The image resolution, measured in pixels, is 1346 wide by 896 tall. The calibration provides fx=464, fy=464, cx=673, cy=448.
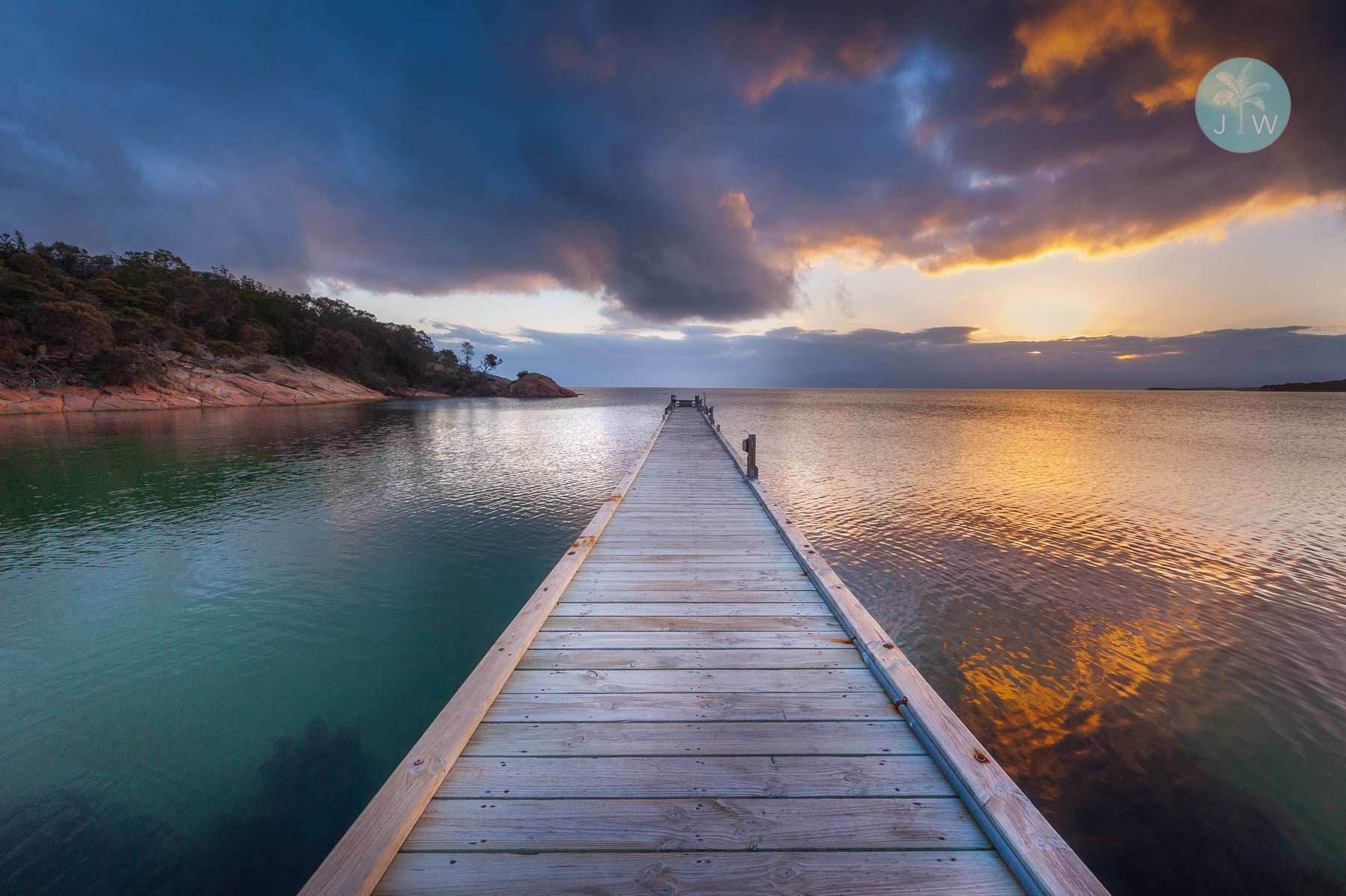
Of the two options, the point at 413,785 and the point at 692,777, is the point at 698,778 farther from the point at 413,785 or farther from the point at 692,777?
the point at 413,785

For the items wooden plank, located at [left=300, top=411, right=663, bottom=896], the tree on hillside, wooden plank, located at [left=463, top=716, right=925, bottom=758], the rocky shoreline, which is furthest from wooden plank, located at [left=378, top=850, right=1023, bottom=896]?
the tree on hillside

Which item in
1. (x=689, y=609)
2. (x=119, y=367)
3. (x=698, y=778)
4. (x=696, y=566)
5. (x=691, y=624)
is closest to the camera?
(x=698, y=778)

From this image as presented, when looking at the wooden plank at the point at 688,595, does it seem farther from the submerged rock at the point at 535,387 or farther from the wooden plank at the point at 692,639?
the submerged rock at the point at 535,387

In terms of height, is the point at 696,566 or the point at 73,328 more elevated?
the point at 73,328

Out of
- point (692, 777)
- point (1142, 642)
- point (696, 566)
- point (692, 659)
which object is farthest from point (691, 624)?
point (1142, 642)

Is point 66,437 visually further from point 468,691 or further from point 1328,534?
point 1328,534

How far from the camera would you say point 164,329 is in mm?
45688

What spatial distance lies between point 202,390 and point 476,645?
5617cm

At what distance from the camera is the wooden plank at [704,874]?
193cm

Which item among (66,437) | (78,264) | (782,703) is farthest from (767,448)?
(78,264)

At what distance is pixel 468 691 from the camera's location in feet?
10.2

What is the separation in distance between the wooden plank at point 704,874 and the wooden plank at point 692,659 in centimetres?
154

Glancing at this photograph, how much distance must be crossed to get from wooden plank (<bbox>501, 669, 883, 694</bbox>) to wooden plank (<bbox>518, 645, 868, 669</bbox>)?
55mm

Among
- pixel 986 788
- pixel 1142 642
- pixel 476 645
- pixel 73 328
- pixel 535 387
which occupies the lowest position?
pixel 1142 642
